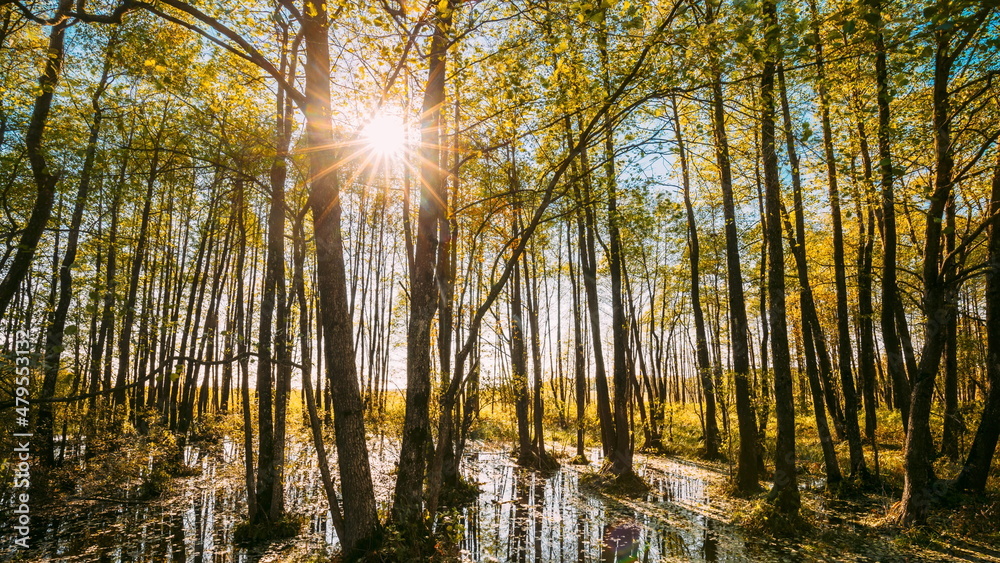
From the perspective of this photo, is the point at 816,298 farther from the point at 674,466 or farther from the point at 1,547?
the point at 1,547

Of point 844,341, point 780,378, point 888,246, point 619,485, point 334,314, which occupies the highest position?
point 888,246

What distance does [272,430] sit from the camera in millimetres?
8164

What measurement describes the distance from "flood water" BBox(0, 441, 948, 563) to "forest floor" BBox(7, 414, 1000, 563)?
0.03m

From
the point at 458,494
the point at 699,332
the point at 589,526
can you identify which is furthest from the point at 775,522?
the point at 699,332

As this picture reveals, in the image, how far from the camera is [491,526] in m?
8.50

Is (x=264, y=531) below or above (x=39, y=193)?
below

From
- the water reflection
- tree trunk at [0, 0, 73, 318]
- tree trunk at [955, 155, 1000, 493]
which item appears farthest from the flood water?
tree trunk at [955, 155, 1000, 493]

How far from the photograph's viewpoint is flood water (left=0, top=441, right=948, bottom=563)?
703 cm

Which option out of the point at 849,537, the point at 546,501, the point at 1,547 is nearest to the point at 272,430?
the point at 1,547

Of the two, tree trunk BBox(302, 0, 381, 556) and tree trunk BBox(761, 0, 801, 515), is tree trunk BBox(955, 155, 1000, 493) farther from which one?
tree trunk BBox(302, 0, 381, 556)

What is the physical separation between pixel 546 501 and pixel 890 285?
319 inches

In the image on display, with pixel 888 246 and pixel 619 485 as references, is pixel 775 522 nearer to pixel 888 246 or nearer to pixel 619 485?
pixel 619 485

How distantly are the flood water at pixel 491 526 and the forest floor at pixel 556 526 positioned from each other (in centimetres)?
3

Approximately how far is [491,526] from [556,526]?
1194mm
